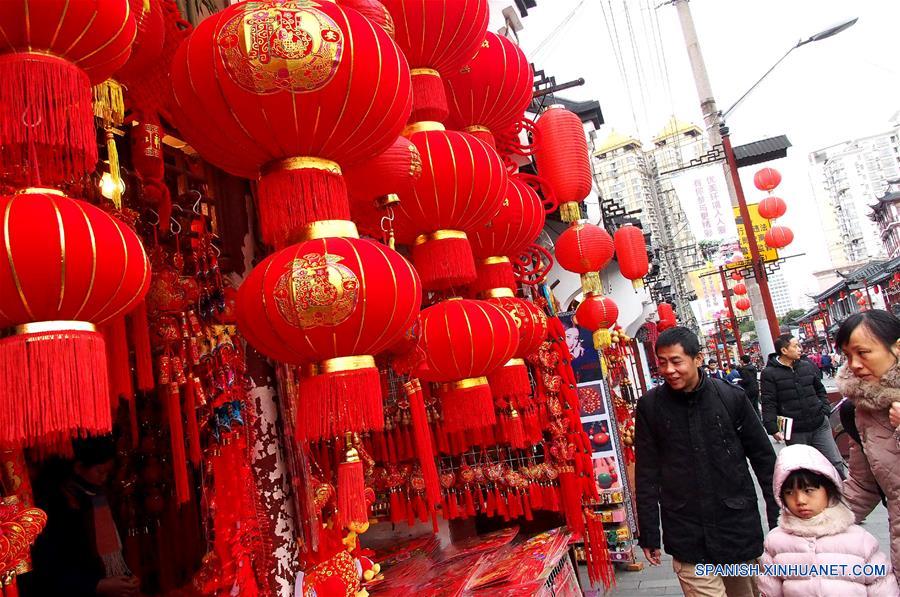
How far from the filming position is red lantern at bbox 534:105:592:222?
15.0ft

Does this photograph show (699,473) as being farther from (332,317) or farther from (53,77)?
(53,77)

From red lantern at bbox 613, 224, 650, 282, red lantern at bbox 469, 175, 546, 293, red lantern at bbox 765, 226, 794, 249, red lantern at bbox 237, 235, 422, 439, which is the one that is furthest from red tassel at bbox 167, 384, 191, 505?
red lantern at bbox 765, 226, 794, 249

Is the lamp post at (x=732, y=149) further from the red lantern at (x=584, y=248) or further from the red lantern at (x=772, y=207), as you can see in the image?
the red lantern at (x=584, y=248)

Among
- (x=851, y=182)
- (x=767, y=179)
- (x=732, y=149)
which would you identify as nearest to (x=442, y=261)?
(x=732, y=149)

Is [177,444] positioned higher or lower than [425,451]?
higher

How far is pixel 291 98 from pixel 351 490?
105 cm

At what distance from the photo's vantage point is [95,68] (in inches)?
49.7

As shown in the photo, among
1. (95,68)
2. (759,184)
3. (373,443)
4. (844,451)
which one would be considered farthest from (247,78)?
(759,184)

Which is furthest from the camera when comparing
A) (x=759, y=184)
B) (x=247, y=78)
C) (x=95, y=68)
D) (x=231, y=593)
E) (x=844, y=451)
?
(x=759, y=184)

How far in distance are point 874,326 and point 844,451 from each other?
5777mm

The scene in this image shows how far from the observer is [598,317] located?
5.41m

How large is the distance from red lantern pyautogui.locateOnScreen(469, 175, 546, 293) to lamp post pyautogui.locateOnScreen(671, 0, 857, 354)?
8.76m

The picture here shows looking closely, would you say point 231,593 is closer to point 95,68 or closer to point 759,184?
point 95,68

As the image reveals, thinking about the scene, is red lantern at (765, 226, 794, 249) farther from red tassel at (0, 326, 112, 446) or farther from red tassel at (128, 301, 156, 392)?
red tassel at (0, 326, 112, 446)
